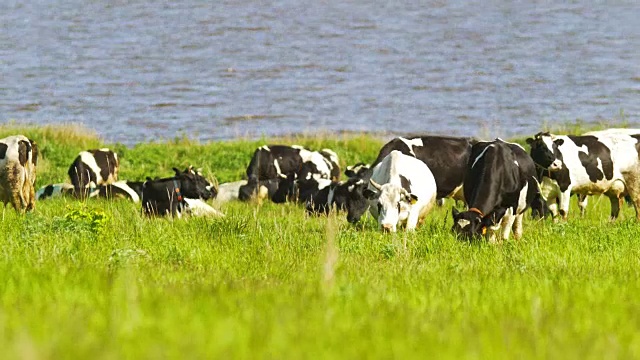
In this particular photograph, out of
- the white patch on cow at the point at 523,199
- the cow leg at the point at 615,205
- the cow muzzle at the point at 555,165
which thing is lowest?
the cow leg at the point at 615,205

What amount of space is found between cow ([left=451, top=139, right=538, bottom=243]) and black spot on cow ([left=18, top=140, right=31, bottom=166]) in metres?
7.09

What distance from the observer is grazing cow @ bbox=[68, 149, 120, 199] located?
2423 centimetres

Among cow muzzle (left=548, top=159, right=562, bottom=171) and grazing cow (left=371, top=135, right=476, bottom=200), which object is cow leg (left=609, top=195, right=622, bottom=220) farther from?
grazing cow (left=371, top=135, right=476, bottom=200)

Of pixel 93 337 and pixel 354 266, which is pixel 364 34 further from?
pixel 93 337

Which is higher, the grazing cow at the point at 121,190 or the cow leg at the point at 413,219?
the cow leg at the point at 413,219

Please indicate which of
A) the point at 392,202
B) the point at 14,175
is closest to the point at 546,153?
the point at 392,202

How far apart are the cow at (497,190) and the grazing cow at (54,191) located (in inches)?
430

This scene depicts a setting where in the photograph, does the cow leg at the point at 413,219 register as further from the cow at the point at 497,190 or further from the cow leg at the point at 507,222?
the cow leg at the point at 507,222

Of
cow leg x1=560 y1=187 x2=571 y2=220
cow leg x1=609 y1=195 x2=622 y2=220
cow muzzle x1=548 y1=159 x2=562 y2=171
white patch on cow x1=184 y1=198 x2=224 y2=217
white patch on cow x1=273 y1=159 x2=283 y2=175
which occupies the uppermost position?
cow muzzle x1=548 y1=159 x2=562 y2=171

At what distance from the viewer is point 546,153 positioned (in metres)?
17.8

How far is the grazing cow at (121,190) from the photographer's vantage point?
A: 22.3 meters

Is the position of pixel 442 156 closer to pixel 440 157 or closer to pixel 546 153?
pixel 440 157

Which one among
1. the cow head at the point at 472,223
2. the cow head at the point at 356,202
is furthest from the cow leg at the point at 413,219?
the cow head at the point at 356,202

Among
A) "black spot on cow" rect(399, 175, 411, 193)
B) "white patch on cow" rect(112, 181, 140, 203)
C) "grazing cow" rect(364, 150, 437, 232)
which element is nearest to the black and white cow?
"grazing cow" rect(364, 150, 437, 232)
